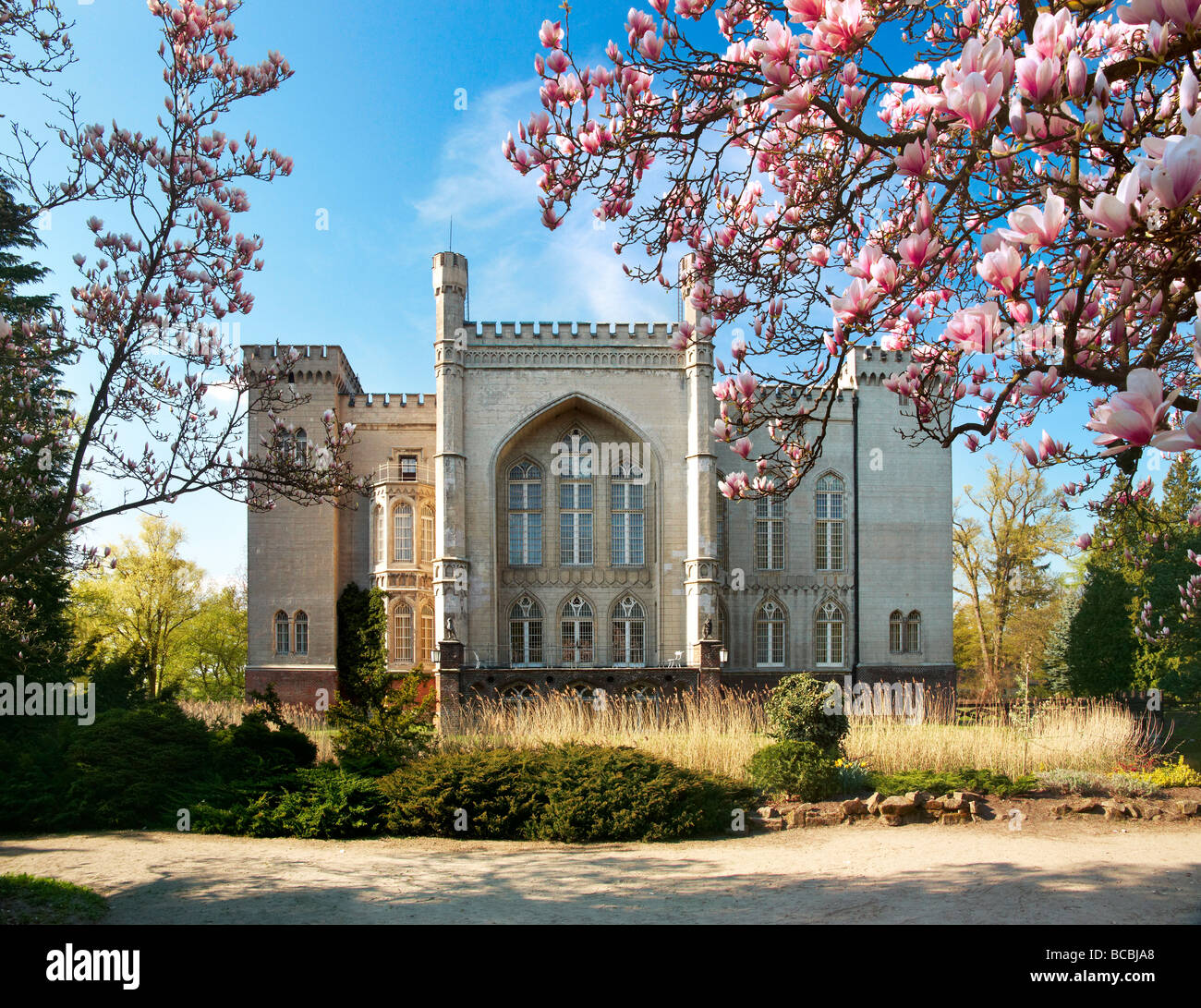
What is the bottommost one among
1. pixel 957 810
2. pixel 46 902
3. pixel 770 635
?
pixel 957 810

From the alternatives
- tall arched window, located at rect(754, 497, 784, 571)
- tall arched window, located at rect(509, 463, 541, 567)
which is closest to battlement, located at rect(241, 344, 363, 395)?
tall arched window, located at rect(509, 463, 541, 567)

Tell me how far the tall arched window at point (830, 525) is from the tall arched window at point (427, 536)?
13208mm

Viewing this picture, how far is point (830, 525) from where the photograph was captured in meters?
32.1

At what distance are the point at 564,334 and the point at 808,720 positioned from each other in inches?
787

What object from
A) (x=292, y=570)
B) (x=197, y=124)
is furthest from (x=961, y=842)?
(x=292, y=570)

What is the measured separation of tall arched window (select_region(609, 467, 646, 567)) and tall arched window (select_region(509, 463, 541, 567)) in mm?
2462

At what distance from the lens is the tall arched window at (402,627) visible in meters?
30.2

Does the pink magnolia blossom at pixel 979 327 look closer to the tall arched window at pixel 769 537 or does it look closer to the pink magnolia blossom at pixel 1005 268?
the pink magnolia blossom at pixel 1005 268

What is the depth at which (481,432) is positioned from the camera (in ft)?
98.6

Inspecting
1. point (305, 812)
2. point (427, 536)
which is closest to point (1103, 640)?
point (427, 536)

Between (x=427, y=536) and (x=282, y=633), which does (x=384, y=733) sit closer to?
(x=427, y=536)

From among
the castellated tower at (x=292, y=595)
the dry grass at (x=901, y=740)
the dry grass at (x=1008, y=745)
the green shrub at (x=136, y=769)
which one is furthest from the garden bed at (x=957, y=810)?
the castellated tower at (x=292, y=595)

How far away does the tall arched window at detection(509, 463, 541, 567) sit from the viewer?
30.9 metres
